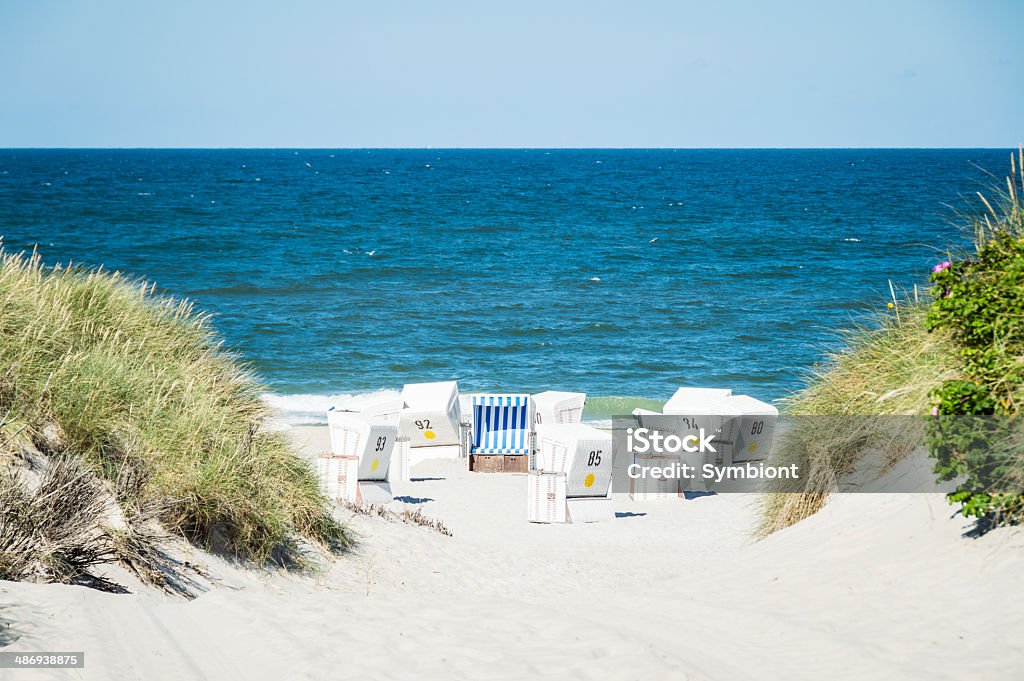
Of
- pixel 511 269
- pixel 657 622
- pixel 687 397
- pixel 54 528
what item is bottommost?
pixel 687 397

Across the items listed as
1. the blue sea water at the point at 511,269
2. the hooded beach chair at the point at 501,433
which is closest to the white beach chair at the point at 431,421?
the hooded beach chair at the point at 501,433

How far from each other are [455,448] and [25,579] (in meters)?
12.9

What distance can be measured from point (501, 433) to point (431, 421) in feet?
4.81

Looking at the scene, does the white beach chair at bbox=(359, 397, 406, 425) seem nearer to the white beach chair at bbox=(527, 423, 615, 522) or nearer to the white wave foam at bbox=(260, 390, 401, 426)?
the white wave foam at bbox=(260, 390, 401, 426)

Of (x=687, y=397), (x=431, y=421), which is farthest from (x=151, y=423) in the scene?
(x=687, y=397)

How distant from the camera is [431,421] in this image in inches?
683

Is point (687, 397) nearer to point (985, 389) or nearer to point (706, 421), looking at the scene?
point (706, 421)

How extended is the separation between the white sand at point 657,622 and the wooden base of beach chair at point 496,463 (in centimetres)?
911

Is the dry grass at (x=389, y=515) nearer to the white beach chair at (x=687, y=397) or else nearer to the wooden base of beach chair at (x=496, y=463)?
the wooden base of beach chair at (x=496, y=463)

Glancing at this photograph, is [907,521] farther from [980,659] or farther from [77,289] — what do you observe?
[77,289]

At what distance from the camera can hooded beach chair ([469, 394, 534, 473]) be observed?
54.0ft

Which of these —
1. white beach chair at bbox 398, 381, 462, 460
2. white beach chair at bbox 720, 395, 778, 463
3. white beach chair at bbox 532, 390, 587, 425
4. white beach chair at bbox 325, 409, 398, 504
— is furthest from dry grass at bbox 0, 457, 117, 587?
white beach chair at bbox 532, 390, 587, 425

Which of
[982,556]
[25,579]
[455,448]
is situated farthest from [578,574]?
[455,448]

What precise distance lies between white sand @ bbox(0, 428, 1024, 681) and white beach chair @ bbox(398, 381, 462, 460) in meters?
9.95
